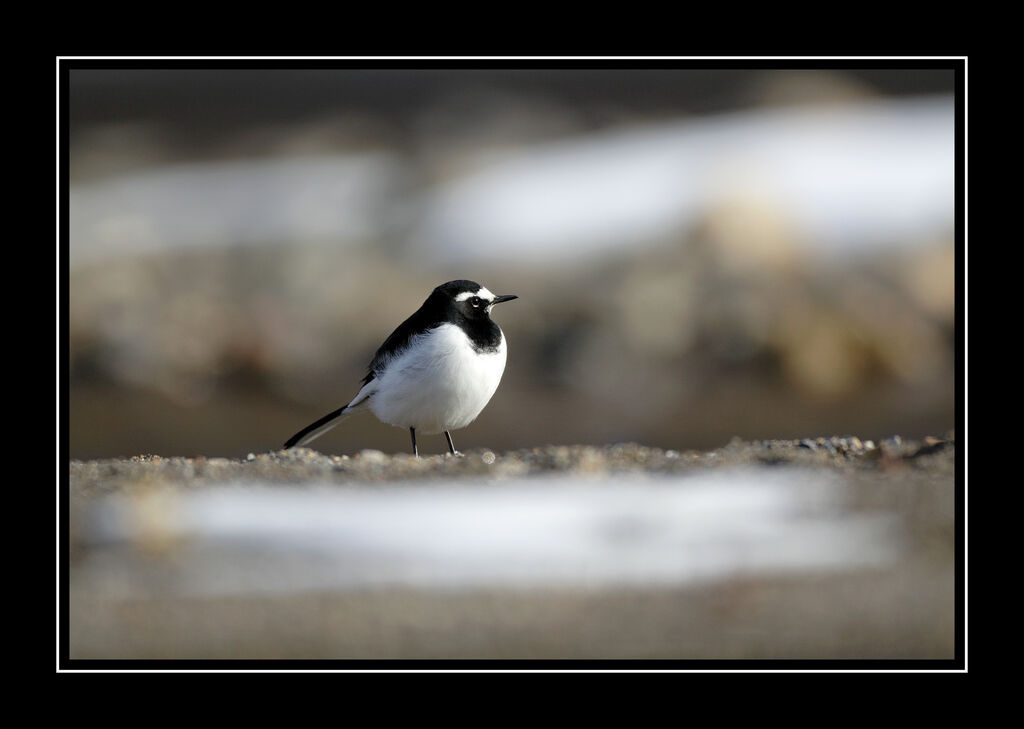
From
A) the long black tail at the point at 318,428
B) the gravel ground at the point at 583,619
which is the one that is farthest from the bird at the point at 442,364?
the gravel ground at the point at 583,619

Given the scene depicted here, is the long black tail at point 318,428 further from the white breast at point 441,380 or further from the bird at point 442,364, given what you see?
the white breast at point 441,380

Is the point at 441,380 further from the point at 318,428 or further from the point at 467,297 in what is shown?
the point at 318,428

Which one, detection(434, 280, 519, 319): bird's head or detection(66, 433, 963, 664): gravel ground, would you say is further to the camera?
detection(434, 280, 519, 319): bird's head

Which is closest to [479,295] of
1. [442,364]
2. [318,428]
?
[442,364]

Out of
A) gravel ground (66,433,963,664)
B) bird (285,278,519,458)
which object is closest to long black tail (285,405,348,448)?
bird (285,278,519,458)

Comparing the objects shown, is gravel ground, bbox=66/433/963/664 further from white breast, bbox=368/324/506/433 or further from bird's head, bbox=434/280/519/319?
bird's head, bbox=434/280/519/319

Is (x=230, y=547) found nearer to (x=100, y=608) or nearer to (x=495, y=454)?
(x=100, y=608)
